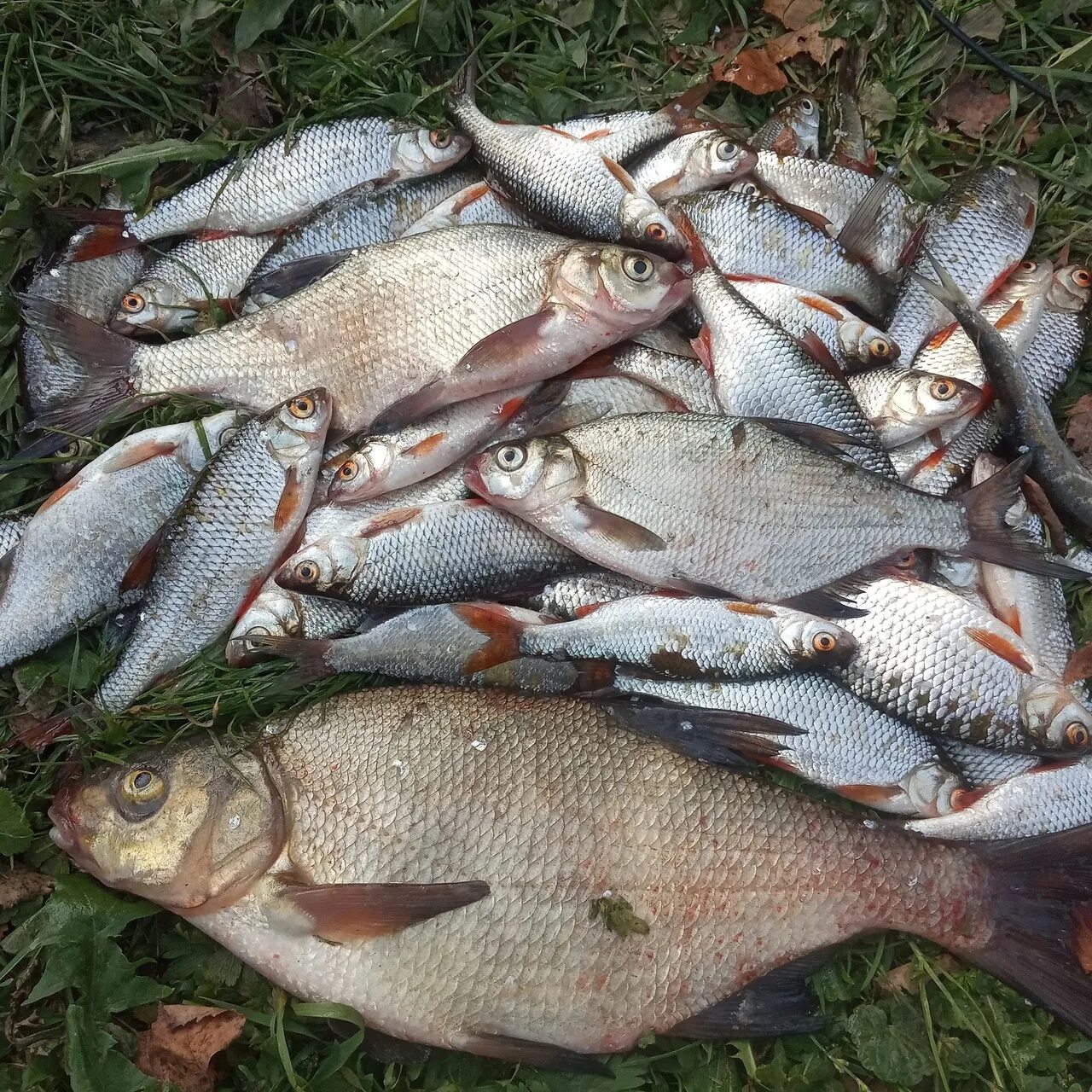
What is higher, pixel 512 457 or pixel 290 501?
pixel 512 457

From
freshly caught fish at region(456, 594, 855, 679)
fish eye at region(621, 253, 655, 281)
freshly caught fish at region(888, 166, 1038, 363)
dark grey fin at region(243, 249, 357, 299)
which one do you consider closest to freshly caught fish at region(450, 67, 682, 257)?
fish eye at region(621, 253, 655, 281)

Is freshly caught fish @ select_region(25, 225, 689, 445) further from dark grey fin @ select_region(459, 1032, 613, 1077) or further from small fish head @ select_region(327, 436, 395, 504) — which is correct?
dark grey fin @ select_region(459, 1032, 613, 1077)

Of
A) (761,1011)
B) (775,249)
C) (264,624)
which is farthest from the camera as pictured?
(775,249)

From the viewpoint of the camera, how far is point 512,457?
2.62m

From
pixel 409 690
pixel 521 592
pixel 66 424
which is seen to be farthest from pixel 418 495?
pixel 66 424

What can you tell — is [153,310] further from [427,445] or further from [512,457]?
[512,457]

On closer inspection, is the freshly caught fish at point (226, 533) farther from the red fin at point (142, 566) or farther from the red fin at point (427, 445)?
the red fin at point (427, 445)

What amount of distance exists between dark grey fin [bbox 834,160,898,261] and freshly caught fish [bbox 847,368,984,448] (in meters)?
0.46

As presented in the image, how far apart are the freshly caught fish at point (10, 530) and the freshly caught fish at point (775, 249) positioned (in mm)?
2472

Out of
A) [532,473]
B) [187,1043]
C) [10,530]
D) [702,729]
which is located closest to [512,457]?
[532,473]

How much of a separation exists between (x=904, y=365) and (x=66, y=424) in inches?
112

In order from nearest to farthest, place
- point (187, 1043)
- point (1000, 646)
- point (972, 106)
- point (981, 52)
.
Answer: point (187, 1043)
point (1000, 646)
point (981, 52)
point (972, 106)

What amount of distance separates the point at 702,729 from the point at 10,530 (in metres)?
2.32

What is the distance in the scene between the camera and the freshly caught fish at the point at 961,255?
10.0 ft
